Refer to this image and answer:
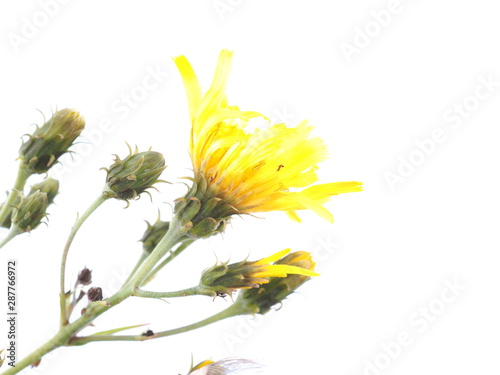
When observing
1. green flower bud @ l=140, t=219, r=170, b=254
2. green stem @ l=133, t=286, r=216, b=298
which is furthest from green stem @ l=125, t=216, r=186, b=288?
green flower bud @ l=140, t=219, r=170, b=254

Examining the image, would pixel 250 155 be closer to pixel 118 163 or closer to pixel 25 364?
pixel 118 163

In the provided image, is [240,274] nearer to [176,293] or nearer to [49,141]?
[176,293]

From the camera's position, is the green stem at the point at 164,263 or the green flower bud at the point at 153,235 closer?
→ the green stem at the point at 164,263

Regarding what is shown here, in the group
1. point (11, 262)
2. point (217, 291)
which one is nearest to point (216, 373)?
point (217, 291)

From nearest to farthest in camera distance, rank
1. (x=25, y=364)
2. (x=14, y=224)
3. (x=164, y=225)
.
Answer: (x=25, y=364) → (x=14, y=224) → (x=164, y=225)

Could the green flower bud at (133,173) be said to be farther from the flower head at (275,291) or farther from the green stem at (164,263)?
the flower head at (275,291)

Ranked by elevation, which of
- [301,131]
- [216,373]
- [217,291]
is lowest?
[216,373]

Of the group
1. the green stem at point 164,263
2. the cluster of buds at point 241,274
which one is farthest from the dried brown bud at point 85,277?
the cluster of buds at point 241,274
